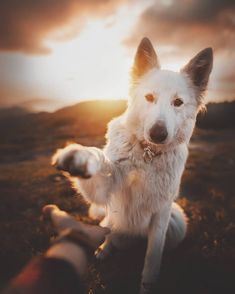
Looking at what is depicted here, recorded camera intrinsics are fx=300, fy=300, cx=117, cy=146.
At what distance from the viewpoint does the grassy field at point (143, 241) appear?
3484 mm

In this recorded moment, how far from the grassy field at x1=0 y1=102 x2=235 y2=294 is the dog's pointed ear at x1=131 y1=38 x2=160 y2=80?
233cm

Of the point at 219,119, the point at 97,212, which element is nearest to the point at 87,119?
the point at 219,119

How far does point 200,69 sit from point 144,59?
0.74 m

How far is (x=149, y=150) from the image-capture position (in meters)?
3.44

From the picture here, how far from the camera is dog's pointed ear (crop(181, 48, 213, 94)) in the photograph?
12.4 feet

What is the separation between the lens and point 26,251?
392cm

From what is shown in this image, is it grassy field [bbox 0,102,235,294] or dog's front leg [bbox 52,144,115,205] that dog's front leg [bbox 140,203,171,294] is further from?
dog's front leg [bbox 52,144,115,205]

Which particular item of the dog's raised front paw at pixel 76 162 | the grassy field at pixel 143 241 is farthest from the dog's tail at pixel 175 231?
the dog's raised front paw at pixel 76 162

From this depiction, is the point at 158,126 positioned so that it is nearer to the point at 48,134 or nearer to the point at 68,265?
the point at 68,265

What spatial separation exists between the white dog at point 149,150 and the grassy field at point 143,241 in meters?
0.36

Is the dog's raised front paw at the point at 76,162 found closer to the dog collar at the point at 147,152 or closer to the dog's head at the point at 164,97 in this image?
the dog's head at the point at 164,97

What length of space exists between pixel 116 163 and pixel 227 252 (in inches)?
79.9

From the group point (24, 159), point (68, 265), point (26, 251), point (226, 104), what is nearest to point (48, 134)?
point (24, 159)

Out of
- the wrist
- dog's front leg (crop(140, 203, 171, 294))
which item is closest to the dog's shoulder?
dog's front leg (crop(140, 203, 171, 294))
